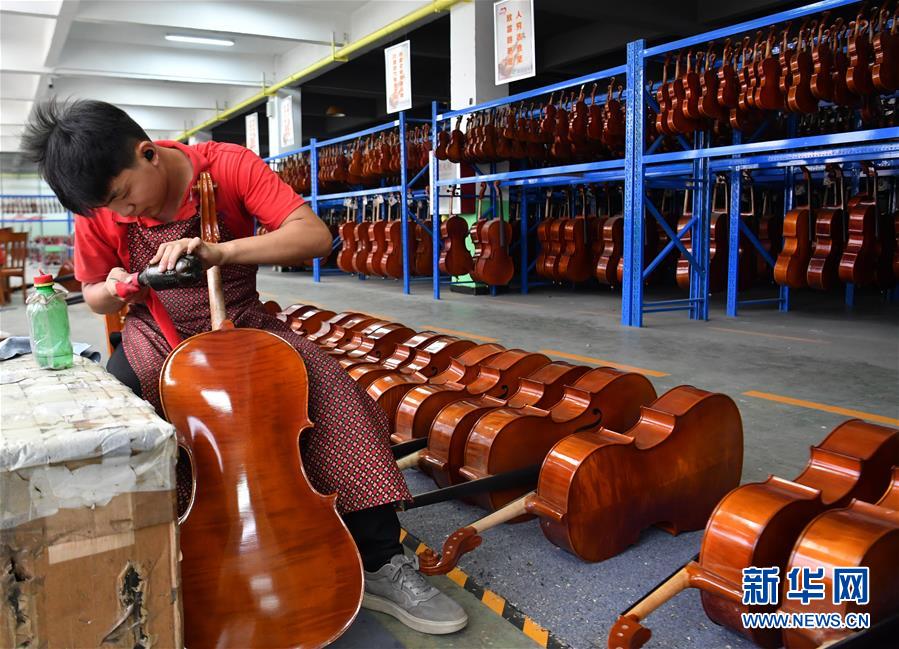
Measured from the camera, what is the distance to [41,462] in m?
1.10

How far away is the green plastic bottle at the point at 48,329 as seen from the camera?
1.70 meters

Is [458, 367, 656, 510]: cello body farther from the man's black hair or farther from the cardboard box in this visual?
the man's black hair

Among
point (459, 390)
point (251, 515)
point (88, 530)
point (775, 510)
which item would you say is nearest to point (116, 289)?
point (251, 515)

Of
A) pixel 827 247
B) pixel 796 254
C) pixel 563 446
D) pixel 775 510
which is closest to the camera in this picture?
pixel 775 510

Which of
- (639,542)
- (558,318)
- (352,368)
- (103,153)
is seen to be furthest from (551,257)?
(103,153)

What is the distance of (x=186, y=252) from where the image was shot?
5.33 ft

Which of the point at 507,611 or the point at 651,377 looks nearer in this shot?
the point at 507,611

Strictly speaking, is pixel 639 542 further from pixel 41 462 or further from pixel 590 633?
pixel 41 462

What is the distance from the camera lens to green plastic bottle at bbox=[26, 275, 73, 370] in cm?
170

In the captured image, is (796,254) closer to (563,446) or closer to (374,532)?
(563,446)

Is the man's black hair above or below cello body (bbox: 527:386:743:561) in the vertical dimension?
above

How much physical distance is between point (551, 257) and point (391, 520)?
764 centimetres

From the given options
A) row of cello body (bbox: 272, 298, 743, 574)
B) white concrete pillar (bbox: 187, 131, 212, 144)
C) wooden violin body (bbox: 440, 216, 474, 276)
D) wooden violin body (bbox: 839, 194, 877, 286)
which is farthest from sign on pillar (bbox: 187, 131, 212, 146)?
row of cello body (bbox: 272, 298, 743, 574)

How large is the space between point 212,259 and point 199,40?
1368 centimetres
